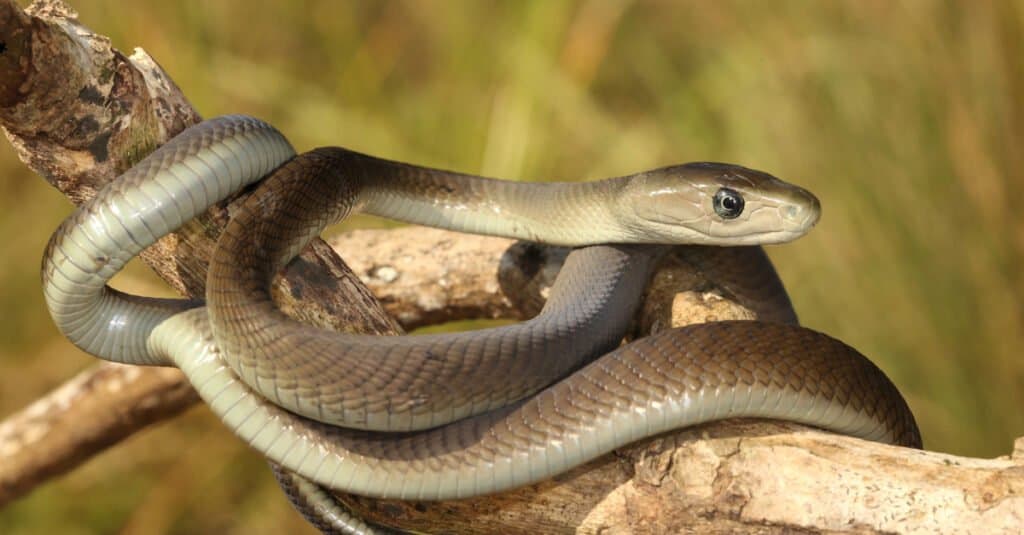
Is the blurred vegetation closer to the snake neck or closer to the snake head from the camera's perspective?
the snake head

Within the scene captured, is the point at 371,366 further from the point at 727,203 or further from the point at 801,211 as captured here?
the point at 801,211

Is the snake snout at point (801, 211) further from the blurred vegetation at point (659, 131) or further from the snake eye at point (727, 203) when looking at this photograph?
the blurred vegetation at point (659, 131)

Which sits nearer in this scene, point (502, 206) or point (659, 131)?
point (502, 206)

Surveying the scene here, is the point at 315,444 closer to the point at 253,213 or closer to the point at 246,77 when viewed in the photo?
the point at 253,213

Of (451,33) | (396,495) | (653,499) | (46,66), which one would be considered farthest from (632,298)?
(451,33)

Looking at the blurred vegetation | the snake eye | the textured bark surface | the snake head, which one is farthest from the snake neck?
the blurred vegetation

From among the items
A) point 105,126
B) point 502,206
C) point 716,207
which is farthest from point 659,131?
point 105,126
